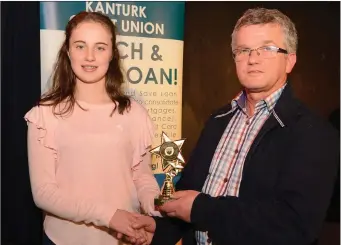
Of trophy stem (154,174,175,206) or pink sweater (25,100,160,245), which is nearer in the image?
trophy stem (154,174,175,206)

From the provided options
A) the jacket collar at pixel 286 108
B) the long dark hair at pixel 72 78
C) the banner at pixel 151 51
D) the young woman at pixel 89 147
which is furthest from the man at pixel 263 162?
the banner at pixel 151 51

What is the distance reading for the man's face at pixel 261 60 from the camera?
1.69 meters

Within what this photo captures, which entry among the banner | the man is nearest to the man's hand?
the man

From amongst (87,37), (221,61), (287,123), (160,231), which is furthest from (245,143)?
(221,61)

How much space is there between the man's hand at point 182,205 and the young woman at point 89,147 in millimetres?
355

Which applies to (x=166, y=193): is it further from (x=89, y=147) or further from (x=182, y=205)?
(x=89, y=147)

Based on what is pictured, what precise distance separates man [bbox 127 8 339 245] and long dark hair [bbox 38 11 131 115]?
0.58m

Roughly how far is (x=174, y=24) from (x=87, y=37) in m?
1.23

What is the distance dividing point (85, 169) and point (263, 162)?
0.88 m

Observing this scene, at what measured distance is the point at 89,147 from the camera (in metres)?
2.04

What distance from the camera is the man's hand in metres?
1.62

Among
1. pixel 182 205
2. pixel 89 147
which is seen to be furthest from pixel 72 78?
pixel 182 205

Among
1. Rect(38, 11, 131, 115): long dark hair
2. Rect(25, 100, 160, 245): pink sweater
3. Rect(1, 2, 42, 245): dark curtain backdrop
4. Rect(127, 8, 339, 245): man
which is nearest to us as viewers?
Rect(127, 8, 339, 245): man

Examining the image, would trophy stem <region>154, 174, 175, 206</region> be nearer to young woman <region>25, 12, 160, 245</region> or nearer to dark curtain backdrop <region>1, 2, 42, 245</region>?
young woman <region>25, 12, 160, 245</region>
